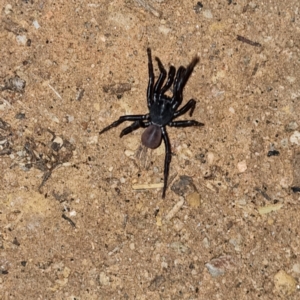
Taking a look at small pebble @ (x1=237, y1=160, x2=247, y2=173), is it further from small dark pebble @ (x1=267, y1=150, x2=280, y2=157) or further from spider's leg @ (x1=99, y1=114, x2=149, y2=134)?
spider's leg @ (x1=99, y1=114, x2=149, y2=134)

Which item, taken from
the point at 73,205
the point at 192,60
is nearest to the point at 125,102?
the point at 192,60

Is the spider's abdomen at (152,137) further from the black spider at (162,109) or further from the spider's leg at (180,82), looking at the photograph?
the spider's leg at (180,82)

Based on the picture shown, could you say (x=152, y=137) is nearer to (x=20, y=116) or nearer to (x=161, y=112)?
(x=161, y=112)

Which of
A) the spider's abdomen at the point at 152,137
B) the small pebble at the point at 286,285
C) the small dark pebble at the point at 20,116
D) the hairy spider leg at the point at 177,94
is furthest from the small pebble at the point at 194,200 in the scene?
the small dark pebble at the point at 20,116

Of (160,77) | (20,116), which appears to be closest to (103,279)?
(20,116)

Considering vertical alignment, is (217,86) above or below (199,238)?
above

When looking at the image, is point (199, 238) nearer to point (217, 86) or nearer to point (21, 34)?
point (217, 86)

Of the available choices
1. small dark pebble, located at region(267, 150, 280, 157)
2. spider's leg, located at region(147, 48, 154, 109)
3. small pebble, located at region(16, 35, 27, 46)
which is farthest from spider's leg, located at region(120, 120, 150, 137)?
small pebble, located at region(16, 35, 27, 46)
